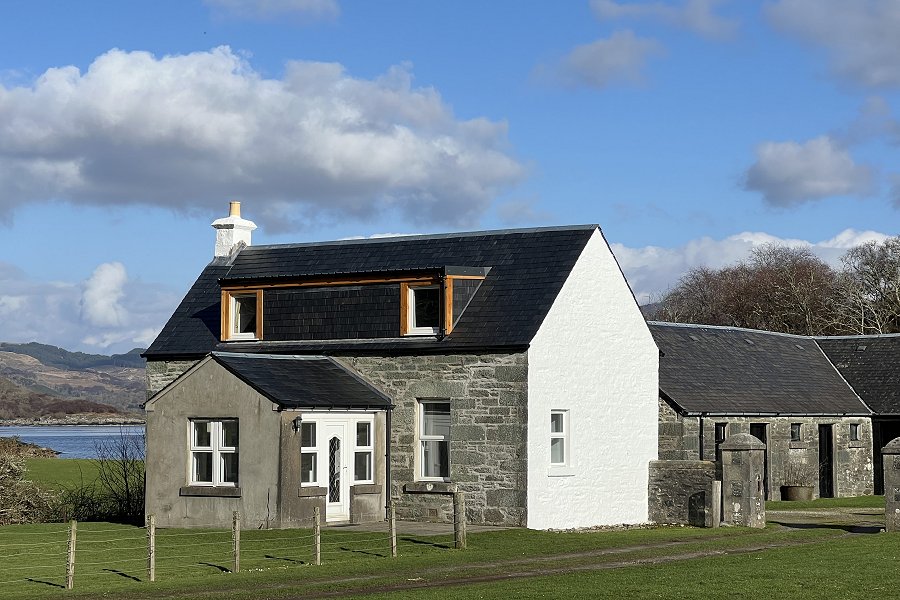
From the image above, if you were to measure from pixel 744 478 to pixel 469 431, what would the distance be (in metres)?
5.69

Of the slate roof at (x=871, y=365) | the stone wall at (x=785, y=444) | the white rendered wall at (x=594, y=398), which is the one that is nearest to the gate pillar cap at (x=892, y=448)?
the white rendered wall at (x=594, y=398)

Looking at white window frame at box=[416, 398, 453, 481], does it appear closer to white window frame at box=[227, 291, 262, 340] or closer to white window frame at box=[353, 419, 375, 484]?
white window frame at box=[353, 419, 375, 484]

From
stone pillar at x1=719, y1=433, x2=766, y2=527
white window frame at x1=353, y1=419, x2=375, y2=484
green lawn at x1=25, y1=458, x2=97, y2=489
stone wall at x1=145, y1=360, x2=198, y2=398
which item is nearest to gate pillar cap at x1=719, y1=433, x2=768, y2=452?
stone pillar at x1=719, y1=433, x2=766, y2=527

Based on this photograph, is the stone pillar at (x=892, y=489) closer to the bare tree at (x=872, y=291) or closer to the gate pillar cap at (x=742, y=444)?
the gate pillar cap at (x=742, y=444)

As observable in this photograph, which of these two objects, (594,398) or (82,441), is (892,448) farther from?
(82,441)

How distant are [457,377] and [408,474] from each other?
230 cm

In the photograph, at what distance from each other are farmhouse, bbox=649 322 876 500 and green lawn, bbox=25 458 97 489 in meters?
17.8

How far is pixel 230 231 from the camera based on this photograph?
112 feet

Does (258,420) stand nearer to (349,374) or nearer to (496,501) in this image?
(349,374)

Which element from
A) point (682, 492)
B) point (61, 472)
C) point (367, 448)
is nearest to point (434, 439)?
point (367, 448)

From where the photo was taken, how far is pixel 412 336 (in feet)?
95.5

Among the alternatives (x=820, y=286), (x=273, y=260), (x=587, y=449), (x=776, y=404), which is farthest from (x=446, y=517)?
(x=820, y=286)

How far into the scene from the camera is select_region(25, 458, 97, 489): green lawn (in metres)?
44.5

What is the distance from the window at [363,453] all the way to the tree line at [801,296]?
43491 mm
